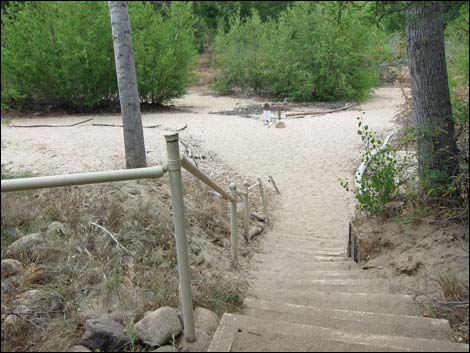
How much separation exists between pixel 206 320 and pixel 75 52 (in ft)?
42.5

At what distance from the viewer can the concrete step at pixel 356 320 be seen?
7.22 ft

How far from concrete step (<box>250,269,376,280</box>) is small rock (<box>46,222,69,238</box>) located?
171 cm

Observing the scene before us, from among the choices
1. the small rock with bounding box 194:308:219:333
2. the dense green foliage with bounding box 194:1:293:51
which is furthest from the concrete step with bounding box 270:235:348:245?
the dense green foliage with bounding box 194:1:293:51

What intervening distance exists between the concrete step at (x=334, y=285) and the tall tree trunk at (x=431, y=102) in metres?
0.79

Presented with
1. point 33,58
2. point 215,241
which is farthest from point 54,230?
point 33,58

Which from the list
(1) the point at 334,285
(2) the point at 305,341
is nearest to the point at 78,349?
(2) the point at 305,341

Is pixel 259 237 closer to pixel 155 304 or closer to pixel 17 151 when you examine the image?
pixel 155 304

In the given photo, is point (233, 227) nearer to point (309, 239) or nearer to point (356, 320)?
point (356, 320)

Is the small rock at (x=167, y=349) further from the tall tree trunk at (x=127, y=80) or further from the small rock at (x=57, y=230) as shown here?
the tall tree trunk at (x=127, y=80)

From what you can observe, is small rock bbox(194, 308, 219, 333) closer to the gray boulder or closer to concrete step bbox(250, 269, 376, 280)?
the gray boulder

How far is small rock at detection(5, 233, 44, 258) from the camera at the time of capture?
282 centimetres

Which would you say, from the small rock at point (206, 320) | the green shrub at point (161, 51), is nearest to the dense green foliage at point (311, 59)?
the green shrub at point (161, 51)

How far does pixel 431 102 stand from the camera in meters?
3.63

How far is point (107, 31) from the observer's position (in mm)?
14117
